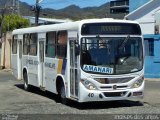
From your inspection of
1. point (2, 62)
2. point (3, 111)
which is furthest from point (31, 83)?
point (2, 62)

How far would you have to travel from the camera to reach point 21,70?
23.7 meters

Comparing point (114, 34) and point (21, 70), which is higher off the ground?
point (114, 34)

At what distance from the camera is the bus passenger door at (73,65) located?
1562 cm

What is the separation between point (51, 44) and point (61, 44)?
1308 mm

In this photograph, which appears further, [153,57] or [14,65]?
[153,57]

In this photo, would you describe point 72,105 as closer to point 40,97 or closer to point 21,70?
point 40,97

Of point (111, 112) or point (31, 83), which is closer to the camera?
point (111, 112)

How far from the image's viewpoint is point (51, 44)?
18.4m

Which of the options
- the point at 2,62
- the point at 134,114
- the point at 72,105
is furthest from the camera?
the point at 2,62

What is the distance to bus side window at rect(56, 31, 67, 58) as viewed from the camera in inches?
662

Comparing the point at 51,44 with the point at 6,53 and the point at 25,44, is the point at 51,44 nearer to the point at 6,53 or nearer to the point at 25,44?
the point at 25,44

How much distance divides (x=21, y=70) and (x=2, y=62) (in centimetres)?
2192

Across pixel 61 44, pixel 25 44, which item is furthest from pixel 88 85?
pixel 25 44

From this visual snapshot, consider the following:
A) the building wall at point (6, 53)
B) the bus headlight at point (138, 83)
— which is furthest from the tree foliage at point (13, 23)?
the bus headlight at point (138, 83)
